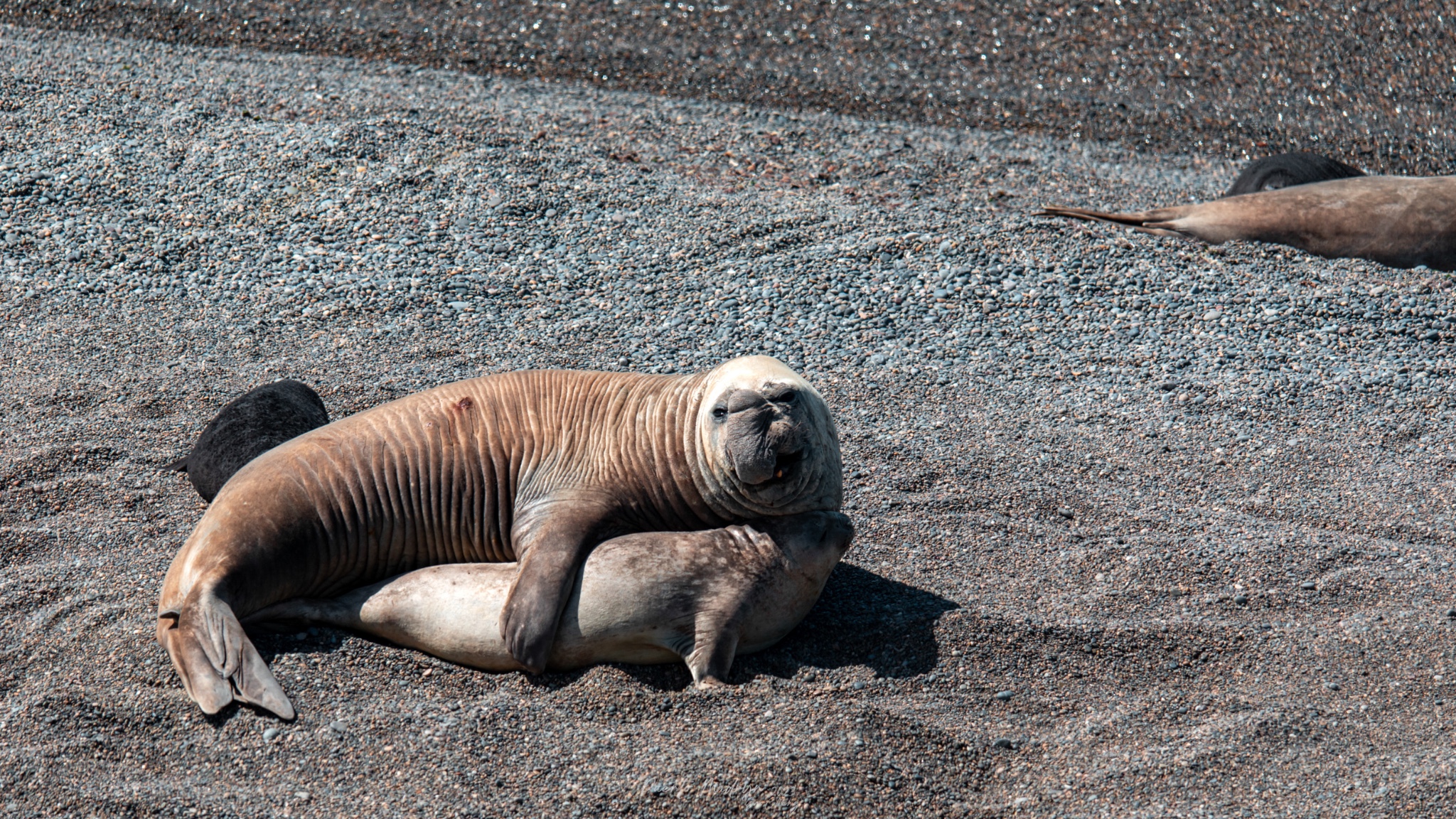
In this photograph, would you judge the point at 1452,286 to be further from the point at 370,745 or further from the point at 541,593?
the point at 370,745

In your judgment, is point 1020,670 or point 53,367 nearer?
point 1020,670

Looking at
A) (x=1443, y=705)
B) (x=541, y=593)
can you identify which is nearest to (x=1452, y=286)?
(x=1443, y=705)

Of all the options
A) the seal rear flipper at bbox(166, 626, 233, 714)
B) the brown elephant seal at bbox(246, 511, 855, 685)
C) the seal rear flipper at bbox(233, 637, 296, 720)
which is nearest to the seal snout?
the brown elephant seal at bbox(246, 511, 855, 685)

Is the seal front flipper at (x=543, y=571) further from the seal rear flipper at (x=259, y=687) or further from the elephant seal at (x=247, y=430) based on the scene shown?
the elephant seal at (x=247, y=430)

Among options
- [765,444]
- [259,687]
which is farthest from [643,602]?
[259,687]

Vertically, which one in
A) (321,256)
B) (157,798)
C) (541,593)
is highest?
(321,256)

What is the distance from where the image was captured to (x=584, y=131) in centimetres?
953

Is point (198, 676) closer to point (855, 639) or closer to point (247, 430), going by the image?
point (247, 430)

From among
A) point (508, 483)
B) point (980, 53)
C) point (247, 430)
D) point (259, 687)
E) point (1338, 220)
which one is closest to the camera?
point (259, 687)

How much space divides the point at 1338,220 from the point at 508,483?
6.14 meters

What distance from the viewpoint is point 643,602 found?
14.0 ft

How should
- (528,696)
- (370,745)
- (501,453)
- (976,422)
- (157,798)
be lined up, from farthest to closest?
(976,422) < (501,453) < (528,696) < (370,745) < (157,798)

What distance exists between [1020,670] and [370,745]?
81.5 inches

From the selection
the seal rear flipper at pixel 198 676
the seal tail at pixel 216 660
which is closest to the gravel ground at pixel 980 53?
the seal tail at pixel 216 660
